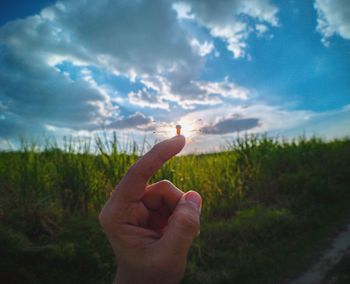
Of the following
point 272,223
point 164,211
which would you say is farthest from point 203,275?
point 164,211

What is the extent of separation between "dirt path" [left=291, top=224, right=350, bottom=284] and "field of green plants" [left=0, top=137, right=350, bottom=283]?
0.15 meters

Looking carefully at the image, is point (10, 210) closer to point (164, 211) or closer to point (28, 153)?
point (28, 153)

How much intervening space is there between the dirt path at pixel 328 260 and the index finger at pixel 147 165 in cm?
335

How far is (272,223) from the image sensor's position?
504 cm

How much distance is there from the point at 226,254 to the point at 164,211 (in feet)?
9.04

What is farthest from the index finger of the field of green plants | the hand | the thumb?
the field of green plants

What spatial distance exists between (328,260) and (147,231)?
3.84 meters

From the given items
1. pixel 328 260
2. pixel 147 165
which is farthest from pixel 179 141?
pixel 328 260

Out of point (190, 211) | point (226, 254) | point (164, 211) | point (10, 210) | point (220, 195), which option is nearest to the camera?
point (190, 211)

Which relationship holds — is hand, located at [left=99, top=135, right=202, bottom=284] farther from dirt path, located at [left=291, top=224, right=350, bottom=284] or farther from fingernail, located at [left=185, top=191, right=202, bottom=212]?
dirt path, located at [left=291, top=224, right=350, bottom=284]

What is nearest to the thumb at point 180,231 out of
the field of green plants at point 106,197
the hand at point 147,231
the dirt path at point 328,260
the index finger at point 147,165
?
the hand at point 147,231

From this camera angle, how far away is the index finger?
141cm

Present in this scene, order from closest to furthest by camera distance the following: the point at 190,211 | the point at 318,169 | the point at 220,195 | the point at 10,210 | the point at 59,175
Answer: the point at 190,211 → the point at 10,210 → the point at 59,175 → the point at 220,195 → the point at 318,169

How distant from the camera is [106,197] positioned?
181 inches
